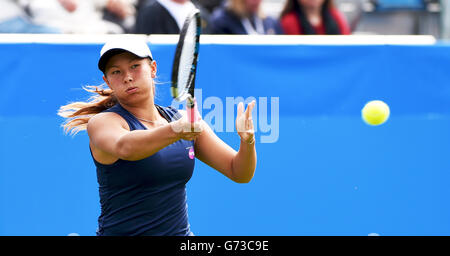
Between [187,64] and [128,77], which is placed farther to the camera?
[128,77]

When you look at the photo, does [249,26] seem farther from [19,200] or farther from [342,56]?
[19,200]

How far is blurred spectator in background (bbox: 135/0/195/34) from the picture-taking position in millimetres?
4668

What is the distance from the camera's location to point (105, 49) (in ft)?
8.93

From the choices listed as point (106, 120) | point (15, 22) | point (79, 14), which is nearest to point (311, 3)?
point (79, 14)

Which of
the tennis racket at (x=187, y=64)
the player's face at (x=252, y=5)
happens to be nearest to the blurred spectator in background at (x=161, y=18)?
the player's face at (x=252, y=5)

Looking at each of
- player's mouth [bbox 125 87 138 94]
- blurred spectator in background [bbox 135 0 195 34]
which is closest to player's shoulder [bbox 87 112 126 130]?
player's mouth [bbox 125 87 138 94]

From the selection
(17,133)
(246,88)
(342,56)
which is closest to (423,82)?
(342,56)

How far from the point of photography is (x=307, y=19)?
5.04 metres

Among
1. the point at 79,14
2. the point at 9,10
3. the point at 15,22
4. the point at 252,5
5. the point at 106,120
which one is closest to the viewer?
the point at 106,120

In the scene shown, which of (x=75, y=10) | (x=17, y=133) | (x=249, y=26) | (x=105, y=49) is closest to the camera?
(x=105, y=49)

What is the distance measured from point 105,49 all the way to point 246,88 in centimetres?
150

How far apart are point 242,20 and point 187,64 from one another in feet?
8.17

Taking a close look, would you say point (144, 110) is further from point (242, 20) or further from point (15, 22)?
point (15, 22)

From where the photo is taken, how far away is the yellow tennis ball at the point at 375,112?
4.05 meters
